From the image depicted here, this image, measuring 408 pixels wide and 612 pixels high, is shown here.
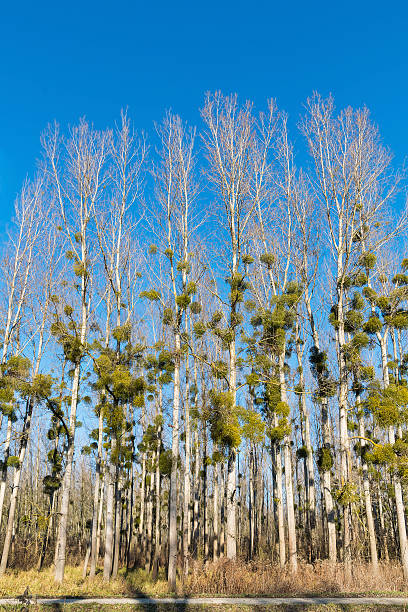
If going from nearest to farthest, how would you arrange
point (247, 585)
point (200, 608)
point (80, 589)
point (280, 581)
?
point (200, 608) → point (247, 585) → point (280, 581) → point (80, 589)

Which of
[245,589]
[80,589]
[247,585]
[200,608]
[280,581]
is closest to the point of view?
[200,608]

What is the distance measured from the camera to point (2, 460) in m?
20.8

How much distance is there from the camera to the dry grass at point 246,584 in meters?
13.4

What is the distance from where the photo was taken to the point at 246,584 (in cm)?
1347

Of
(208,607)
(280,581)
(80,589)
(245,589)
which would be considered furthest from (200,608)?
(80,589)

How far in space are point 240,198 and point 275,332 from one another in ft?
18.6

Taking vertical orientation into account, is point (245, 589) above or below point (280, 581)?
below

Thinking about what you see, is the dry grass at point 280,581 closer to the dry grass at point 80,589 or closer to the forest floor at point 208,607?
the dry grass at point 80,589

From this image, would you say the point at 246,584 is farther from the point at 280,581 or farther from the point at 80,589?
the point at 80,589

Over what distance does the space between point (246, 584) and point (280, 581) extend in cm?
119

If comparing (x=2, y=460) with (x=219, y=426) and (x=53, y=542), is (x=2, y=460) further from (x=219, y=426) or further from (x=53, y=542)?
(x=53, y=542)

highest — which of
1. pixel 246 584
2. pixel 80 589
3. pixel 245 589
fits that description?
pixel 246 584

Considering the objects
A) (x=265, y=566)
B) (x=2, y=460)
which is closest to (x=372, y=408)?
(x=265, y=566)

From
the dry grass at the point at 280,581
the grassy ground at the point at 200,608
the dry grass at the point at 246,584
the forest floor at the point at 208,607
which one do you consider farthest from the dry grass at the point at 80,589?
the grassy ground at the point at 200,608
